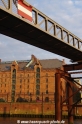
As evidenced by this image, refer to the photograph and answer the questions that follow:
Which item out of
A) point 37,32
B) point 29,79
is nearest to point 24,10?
point 37,32

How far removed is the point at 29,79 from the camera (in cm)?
8375

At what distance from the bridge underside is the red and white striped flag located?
0.47 m

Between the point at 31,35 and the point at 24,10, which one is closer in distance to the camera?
the point at 24,10

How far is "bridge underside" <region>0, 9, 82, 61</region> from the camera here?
1717 cm

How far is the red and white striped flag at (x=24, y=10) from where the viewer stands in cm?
1675

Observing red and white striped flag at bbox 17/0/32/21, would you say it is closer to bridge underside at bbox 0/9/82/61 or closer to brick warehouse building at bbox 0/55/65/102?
bridge underside at bbox 0/9/82/61

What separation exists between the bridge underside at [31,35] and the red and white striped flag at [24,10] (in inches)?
18.6

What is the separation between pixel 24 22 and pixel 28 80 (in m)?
67.5

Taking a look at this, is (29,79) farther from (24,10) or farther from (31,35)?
(24,10)

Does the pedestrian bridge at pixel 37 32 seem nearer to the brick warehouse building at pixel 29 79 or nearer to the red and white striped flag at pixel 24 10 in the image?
the red and white striped flag at pixel 24 10

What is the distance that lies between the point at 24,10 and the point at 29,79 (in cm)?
6723

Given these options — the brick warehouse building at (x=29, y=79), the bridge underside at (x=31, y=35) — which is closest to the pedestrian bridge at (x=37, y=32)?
the bridge underside at (x=31, y=35)

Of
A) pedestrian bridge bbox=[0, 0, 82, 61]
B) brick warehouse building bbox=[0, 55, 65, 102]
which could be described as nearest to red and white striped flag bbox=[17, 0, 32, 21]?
pedestrian bridge bbox=[0, 0, 82, 61]

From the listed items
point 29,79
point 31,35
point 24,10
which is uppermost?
point 24,10
